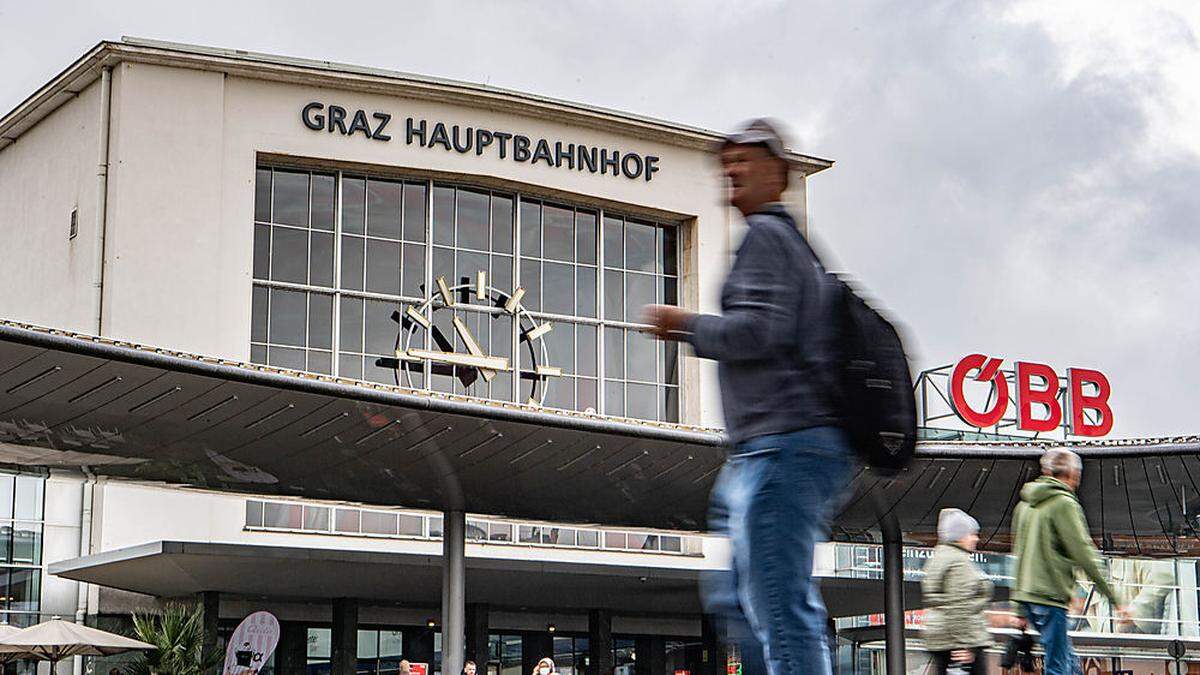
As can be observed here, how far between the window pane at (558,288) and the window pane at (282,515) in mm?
7334

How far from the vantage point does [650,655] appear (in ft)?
126

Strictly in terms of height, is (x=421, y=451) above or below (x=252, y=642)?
above

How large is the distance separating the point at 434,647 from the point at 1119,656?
35611mm

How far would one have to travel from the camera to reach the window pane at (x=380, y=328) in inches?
1312

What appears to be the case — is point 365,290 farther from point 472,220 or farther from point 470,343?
point 472,220

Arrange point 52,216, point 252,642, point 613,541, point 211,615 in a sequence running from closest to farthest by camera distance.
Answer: point 252,642 → point 211,615 → point 52,216 → point 613,541

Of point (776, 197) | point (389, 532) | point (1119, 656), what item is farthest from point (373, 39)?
point (776, 197)

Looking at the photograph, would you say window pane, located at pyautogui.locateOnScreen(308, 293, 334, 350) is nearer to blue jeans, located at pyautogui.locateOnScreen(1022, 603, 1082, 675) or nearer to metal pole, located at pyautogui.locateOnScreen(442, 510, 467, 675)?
metal pole, located at pyautogui.locateOnScreen(442, 510, 467, 675)

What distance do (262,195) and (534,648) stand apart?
11854 millimetres

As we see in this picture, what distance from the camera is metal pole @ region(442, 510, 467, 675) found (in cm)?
2316

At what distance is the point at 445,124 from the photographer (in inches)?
1371

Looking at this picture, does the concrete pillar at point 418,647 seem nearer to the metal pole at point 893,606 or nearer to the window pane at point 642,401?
the window pane at point 642,401

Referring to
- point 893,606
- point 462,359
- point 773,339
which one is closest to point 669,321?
point 773,339

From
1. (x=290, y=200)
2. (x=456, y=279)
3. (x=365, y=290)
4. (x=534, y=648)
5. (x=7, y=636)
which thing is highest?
(x=290, y=200)
